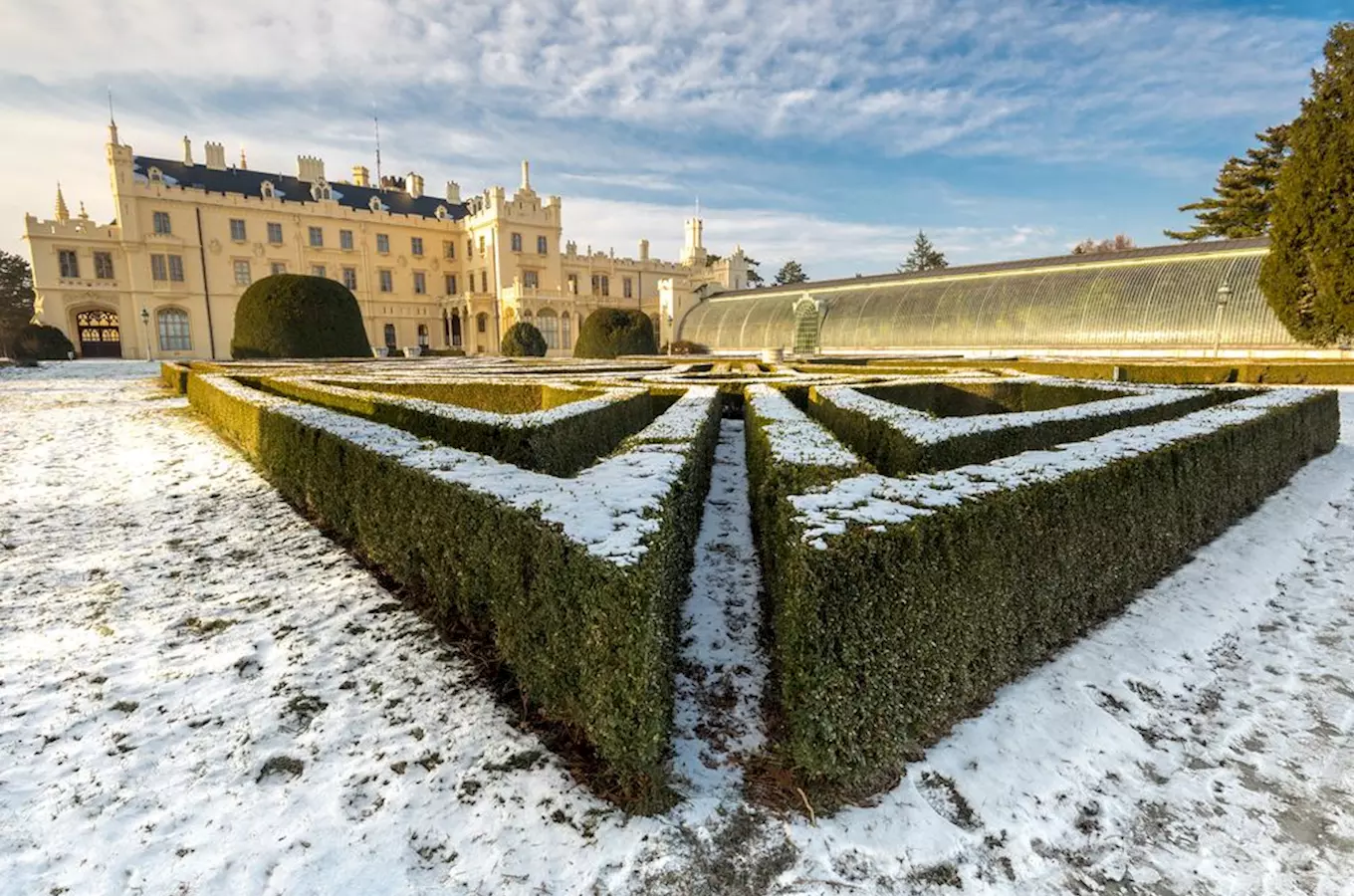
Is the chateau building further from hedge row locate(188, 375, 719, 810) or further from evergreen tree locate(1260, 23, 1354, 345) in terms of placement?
hedge row locate(188, 375, 719, 810)

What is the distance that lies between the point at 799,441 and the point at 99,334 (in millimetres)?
51862

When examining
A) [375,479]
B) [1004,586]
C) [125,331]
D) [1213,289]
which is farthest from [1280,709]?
[125,331]

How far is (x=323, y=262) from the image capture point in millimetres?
45125

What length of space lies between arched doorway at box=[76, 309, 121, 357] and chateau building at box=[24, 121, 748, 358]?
2.8 inches

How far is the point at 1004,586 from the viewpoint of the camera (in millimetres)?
3662

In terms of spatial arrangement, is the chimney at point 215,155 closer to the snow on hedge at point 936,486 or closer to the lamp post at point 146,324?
the lamp post at point 146,324

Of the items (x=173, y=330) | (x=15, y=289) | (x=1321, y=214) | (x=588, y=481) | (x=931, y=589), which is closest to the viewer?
(x=931, y=589)

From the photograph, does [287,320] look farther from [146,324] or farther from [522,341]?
[146,324]

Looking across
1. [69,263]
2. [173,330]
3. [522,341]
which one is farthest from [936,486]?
[69,263]

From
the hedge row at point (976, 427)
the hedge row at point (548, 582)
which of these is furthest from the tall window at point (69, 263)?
the hedge row at point (976, 427)

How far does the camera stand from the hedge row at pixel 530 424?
6586 mm

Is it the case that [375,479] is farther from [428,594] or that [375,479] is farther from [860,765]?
[860,765]

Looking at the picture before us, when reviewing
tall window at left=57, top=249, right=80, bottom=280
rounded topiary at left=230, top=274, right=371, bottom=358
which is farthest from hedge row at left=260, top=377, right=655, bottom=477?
tall window at left=57, top=249, right=80, bottom=280

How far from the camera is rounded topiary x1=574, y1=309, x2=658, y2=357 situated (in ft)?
105
